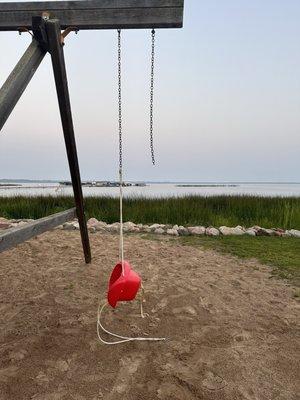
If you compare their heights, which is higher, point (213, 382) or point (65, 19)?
point (65, 19)

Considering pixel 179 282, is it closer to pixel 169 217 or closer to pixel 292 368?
pixel 292 368

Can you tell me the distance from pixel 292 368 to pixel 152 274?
239 cm

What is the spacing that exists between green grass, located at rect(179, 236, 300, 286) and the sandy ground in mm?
370

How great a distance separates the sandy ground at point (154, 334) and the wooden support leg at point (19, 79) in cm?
168

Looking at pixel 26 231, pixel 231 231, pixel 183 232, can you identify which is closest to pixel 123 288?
pixel 26 231

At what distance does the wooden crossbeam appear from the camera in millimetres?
3283

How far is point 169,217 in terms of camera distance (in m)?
10.1

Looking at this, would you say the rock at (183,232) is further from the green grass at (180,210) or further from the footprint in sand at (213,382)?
the footprint in sand at (213,382)

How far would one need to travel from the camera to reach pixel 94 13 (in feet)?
10.9

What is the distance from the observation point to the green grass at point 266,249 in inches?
218

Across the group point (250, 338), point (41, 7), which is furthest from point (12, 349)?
point (41, 7)

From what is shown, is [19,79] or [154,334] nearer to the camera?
[19,79]

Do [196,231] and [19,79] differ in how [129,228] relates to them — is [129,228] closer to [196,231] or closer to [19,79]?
[196,231]

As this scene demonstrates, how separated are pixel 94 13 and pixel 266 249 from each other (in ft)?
16.2
